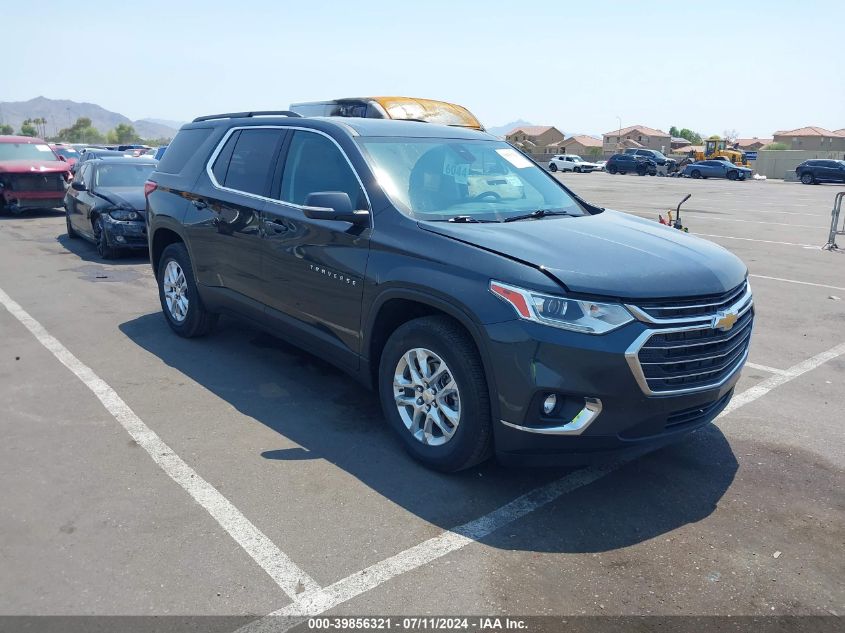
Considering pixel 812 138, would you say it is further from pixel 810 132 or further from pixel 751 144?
pixel 751 144

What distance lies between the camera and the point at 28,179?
16375mm

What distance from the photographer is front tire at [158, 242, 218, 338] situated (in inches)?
248

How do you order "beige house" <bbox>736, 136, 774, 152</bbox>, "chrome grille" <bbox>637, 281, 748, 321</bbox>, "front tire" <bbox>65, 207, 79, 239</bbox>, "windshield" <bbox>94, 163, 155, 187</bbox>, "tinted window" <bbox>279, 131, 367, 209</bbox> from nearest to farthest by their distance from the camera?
"chrome grille" <bbox>637, 281, 748, 321</bbox> < "tinted window" <bbox>279, 131, 367, 209</bbox> < "windshield" <bbox>94, 163, 155, 187</bbox> < "front tire" <bbox>65, 207, 79, 239</bbox> < "beige house" <bbox>736, 136, 774, 152</bbox>

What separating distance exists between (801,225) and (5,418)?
1794 cm

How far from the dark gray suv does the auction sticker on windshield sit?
18mm

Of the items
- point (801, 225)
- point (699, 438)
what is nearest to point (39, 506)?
point (699, 438)

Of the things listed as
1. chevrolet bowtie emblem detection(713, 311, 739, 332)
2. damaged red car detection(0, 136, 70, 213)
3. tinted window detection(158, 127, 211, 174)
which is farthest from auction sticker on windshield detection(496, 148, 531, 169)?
damaged red car detection(0, 136, 70, 213)

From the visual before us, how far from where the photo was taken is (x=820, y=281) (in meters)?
10.0

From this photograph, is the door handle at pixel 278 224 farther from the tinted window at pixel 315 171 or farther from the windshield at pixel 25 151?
the windshield at pixel 25 151

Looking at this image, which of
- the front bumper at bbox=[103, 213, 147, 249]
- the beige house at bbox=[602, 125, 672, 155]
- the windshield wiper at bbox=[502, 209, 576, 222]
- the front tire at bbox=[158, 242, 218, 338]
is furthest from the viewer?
the beige house at bbox=[602, 125, 672, 155]

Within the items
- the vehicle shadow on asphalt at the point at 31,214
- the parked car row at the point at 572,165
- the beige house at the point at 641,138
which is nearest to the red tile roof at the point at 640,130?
the beige house at the point at 641,138

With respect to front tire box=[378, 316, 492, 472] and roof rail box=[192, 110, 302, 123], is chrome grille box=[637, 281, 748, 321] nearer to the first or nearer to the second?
front tire box=[378, 316, 492, 472]

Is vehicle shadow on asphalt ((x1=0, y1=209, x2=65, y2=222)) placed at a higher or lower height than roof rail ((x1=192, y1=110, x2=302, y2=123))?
lower

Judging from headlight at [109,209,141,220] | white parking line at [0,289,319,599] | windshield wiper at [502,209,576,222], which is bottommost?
white parking line at [0,289,319,599]
